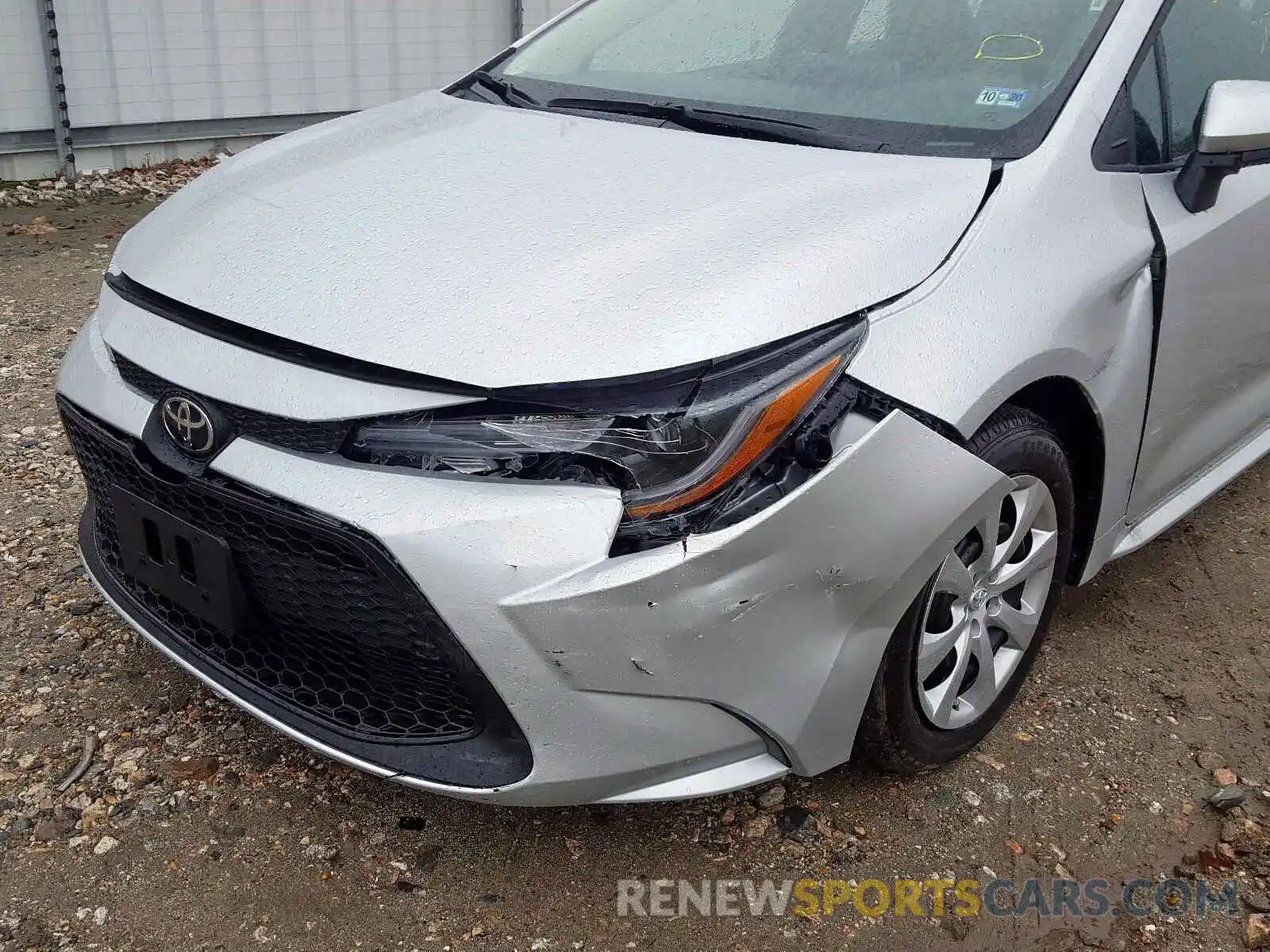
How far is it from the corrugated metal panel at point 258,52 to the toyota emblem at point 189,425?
560cm

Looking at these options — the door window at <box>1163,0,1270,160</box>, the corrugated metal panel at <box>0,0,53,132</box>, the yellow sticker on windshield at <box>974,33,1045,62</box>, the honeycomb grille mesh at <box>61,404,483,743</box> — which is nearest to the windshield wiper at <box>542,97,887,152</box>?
the yellow sticker on windshield at <box>974,33,1045,62</box>

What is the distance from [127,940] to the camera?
1.92 metres

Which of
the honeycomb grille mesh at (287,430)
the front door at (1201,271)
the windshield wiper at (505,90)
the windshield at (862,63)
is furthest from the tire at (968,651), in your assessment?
the windshield wiper at (505,90)

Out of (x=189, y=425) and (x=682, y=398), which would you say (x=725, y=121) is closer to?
(x=682, y=398)

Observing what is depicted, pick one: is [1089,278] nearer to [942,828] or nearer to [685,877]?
[942,828]

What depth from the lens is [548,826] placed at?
2191 mm

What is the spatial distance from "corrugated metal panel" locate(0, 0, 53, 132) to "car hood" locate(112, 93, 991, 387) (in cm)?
481

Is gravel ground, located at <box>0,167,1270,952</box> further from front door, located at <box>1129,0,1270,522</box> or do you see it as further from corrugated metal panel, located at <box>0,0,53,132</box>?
corrugated metal panel, located at <box>0,0,53,132</box>

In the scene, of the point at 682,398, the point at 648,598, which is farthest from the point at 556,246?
the point at 648,598

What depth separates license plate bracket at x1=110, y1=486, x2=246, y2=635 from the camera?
187 cm

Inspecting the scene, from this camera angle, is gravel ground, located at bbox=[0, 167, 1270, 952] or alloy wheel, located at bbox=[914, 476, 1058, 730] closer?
gravel ground, located at bbox=[0, 167, 1270, 952]

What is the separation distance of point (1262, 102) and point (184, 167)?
6.41 metres

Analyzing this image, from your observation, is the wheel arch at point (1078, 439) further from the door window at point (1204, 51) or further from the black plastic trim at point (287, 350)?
the black plastic trim at point (287, 350)

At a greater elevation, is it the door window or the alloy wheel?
the door window
